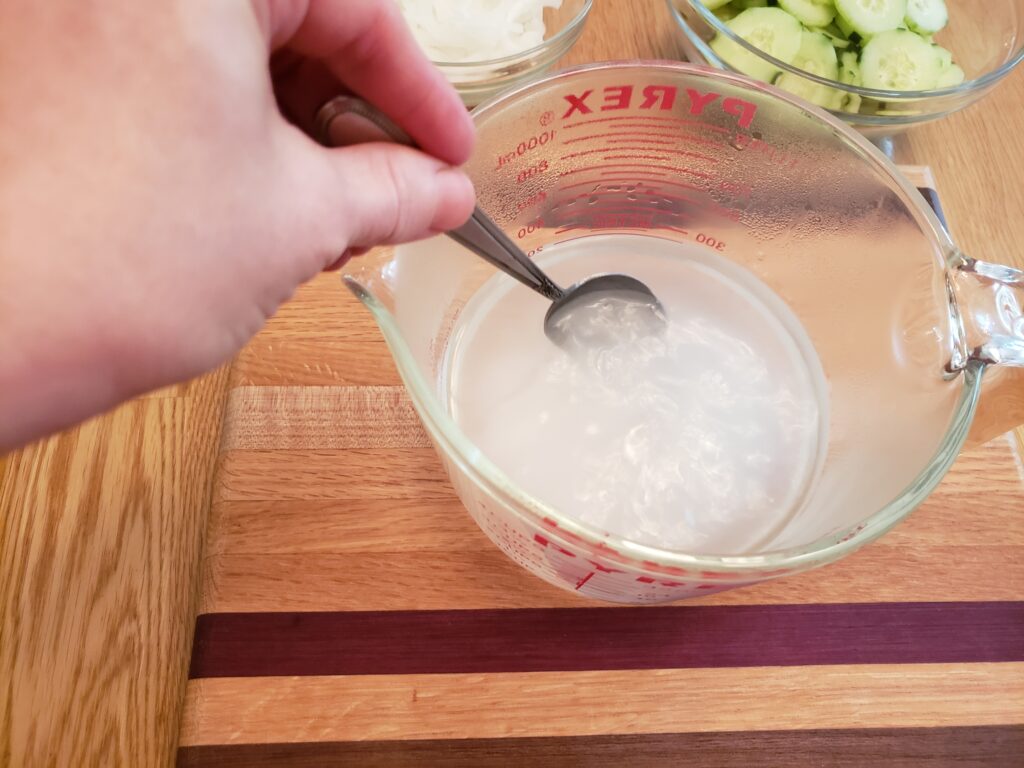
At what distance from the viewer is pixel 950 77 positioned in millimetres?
1090

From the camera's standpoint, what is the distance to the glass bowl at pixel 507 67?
1019mm

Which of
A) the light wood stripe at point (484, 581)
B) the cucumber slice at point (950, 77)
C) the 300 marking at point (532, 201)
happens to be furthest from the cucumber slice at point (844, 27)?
the light wood stripe at point (484, 581)

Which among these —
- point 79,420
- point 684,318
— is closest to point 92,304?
point 79,420

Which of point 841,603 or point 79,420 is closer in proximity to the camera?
point 79,420

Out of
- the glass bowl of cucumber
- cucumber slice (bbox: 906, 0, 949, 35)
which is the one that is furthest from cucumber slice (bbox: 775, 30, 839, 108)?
cucumber slice (bbox: 906, 0, 949, 35)

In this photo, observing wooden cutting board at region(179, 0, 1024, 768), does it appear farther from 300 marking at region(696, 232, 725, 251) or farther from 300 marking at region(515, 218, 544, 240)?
300 marking at region(696, 232, 725, 251)

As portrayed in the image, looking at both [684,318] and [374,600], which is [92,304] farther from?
[684,318]

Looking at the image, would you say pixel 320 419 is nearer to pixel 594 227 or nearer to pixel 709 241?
pixel 594 227

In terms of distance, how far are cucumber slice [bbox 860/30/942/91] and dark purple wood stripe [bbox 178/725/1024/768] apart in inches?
30.7

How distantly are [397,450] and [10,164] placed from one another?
50 cm

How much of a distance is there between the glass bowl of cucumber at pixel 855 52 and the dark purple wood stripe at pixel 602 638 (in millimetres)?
609

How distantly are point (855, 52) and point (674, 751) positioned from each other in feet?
3.15

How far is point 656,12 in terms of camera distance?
1.20 meters

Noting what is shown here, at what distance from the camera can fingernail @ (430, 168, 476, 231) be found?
0.53 meters
